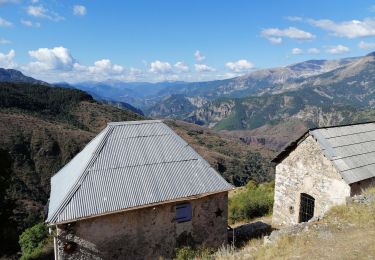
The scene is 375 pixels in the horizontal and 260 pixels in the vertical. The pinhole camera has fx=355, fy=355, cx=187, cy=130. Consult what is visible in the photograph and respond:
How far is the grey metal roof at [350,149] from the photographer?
15.8m

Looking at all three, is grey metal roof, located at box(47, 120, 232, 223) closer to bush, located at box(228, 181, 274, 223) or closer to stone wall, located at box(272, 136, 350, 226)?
stone wall, located at box(272, 136, 350, 226)

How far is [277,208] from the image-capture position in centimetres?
1939

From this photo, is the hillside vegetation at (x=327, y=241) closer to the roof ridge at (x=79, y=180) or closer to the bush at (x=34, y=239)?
the roof ridge at (x=79, y=180)

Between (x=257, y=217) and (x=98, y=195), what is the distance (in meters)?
13.6

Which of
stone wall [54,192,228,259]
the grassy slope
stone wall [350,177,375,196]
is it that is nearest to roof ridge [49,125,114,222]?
Answer: stone wall [54,192,228,259]

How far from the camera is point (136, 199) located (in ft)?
43.0

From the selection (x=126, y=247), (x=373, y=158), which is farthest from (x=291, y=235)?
(x=373, y=158)

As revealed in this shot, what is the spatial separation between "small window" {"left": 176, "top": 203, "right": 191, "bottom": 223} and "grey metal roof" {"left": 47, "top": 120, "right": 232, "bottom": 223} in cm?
56

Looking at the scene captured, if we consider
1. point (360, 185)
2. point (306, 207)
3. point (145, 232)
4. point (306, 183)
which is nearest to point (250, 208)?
point (306, 207)

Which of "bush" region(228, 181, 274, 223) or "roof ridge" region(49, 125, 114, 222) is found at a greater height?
"roof ridge" region(49, 125, 114, 222)

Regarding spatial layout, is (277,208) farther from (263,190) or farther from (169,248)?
(263,190)

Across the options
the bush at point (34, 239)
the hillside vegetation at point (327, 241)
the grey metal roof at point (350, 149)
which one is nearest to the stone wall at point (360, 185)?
the grey metal roof at point (350, 149)

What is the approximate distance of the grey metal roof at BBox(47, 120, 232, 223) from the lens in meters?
12.6

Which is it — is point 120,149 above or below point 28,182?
above
